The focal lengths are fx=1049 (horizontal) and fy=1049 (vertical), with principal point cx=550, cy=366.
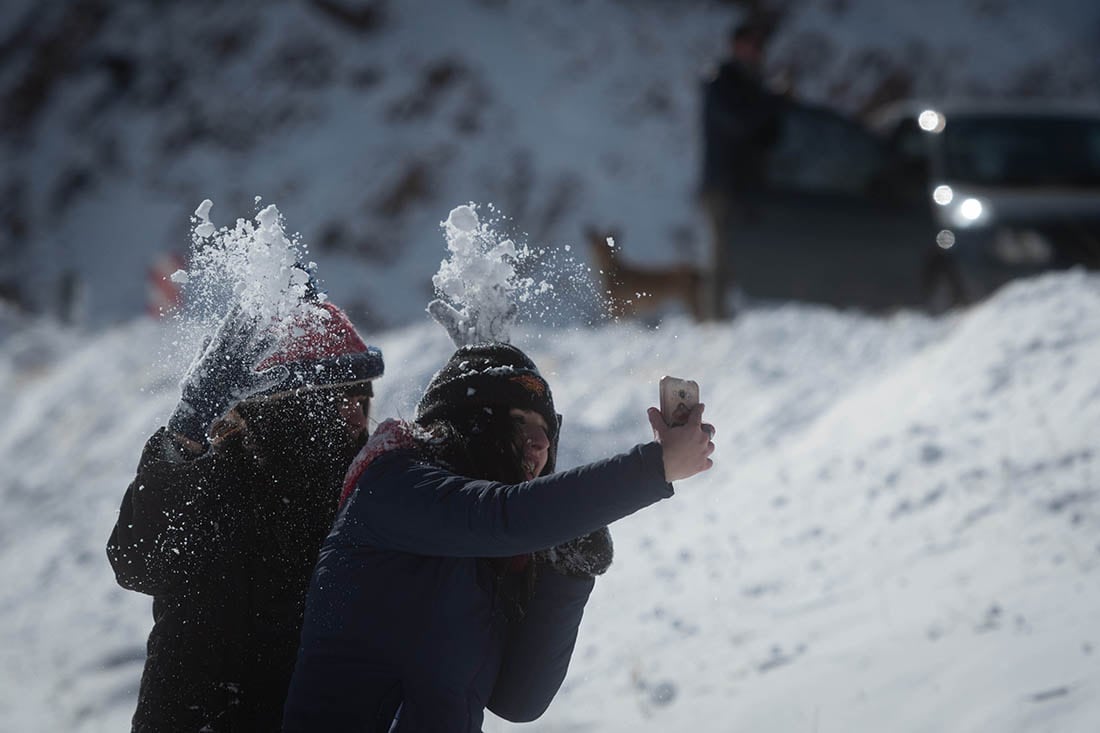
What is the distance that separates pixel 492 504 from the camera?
6.25 feet

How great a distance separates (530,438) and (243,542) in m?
0.68

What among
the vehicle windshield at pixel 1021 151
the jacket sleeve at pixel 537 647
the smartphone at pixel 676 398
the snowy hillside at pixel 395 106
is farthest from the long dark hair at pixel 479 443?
the snowy hillside at pixel 395 106

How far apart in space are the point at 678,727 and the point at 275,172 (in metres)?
16.2

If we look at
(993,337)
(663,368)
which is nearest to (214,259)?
(993,337)

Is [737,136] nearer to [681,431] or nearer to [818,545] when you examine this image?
[818,545]

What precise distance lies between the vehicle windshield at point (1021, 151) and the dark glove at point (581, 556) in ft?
20.2

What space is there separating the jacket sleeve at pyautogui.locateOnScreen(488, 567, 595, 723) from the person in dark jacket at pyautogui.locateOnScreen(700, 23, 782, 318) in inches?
231

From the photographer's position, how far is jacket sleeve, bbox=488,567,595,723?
2236mm

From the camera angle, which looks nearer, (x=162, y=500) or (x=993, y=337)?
(x=162, y=500)

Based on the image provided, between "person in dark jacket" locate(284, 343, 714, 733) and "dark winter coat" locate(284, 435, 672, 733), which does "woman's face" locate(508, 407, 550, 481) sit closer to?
"person in dark jacket" locate(284, 343, 714, 733)

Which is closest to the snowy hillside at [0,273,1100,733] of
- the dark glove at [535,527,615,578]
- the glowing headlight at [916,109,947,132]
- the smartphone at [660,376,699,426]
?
the dark glove at [535,527,615,578]

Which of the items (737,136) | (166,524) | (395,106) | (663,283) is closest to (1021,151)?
(737,136)

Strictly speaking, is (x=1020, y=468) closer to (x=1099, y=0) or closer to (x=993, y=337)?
(x=993, y=337)

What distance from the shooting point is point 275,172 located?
1806 cm
